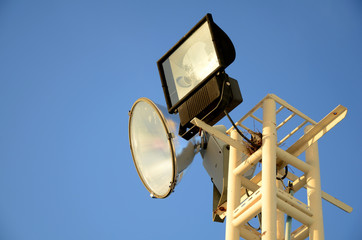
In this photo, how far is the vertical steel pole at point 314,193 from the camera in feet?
18.6

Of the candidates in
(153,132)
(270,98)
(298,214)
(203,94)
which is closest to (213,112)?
(203,94)

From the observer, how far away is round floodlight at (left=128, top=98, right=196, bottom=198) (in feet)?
22.7

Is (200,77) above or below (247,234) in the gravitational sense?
above

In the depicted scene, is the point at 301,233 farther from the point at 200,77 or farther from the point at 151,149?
the point at 151,149

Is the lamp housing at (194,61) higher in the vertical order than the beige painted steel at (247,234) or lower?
higher

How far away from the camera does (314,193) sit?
5.95m

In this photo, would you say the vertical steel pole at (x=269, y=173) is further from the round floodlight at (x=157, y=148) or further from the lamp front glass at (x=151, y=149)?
the lamp front glass at (x=151, y=149)

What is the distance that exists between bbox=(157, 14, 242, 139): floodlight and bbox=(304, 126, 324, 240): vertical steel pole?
866mm

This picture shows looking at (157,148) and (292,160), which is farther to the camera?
(157,148)

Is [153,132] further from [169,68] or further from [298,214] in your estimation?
[298,214]

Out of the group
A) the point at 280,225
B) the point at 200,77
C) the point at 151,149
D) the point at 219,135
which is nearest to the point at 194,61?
the point at 200,77

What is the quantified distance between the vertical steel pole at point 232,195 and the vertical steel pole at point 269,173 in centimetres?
38

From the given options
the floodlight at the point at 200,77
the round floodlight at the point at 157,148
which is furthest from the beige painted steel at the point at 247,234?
the round floodlight at the point at 157,148

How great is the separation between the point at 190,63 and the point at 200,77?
0.25 m
